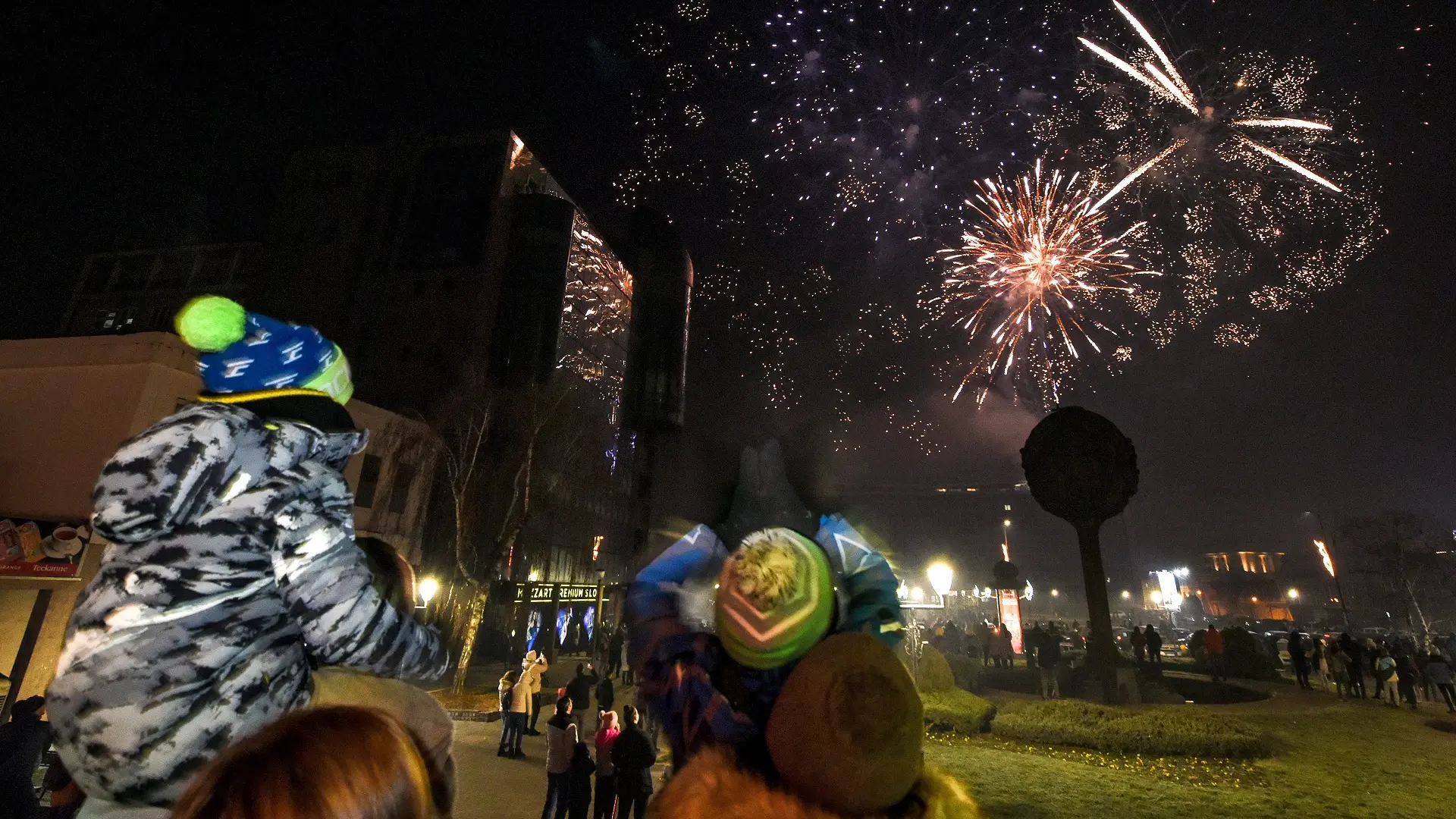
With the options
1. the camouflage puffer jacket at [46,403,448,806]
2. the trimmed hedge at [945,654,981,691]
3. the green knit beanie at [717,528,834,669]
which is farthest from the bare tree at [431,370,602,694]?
the camouflage puffer jacket at [46,403,448,806]

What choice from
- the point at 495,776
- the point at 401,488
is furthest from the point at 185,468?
the point at 401,488

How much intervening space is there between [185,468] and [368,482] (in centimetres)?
2791

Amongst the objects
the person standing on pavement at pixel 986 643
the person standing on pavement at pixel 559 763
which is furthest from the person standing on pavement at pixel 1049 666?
the person standing on pavement at pixel 559 763

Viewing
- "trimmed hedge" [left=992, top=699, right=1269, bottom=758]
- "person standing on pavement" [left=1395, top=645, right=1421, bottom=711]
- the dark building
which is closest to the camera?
"trimmed hedge" [left=992, top=699, right=1269, bottom=758]

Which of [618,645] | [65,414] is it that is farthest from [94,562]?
[618,645]

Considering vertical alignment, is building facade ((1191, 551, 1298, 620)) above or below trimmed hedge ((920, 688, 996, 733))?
above

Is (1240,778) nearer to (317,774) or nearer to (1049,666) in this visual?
(1049,666)

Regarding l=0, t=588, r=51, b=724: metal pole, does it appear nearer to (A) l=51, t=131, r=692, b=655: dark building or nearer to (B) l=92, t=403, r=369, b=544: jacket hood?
(B) l=92, t=403, r=369, b=544: jacket hood

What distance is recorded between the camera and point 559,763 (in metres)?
8.10

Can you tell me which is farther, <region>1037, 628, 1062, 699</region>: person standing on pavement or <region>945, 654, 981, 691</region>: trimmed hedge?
<region>945, 654, 981, 691</region>: trimmed hedge

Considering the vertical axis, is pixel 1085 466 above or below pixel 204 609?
above

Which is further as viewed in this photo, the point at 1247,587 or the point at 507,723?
the point at 1247,587

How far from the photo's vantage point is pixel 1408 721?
13.9 metres

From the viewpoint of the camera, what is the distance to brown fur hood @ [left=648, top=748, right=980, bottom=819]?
70.9 inches
